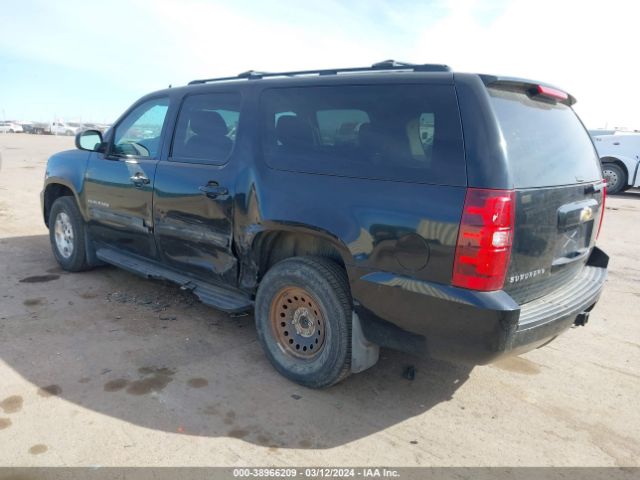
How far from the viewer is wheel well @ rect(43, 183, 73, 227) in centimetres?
544

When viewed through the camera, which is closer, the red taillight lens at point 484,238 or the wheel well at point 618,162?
the red taillight lens at point 484,238

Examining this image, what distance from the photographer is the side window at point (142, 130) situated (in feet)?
14.0

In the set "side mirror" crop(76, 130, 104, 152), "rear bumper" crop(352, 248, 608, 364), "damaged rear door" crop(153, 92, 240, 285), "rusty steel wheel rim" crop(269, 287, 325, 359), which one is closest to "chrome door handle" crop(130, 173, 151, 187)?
"damaged rear door" crop(153, 92, 240, 285)

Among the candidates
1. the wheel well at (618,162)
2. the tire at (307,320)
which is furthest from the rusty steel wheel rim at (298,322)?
the wheel well at (618,162)

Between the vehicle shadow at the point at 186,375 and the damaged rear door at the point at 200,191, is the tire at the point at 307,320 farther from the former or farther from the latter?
the damaged rear door at the point at 200,191

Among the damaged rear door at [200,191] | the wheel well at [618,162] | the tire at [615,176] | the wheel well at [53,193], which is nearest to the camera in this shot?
the damaged rear door at [200,191]

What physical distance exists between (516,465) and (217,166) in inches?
105

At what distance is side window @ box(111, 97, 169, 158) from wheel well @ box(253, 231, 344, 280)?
144 cm

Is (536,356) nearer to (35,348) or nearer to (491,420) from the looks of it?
(491,420)

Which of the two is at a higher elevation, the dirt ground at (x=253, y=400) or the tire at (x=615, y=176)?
the tire at (x=615, y=176)

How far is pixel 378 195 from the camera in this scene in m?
2.70

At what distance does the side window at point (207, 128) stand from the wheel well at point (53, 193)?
2080mm

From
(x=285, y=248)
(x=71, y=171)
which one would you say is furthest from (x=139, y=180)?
(x=285, y=248)

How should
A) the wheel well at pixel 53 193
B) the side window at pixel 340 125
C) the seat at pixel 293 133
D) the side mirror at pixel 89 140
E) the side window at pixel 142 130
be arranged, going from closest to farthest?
the side window at pixel 340 125 < the seat at pixel 293 133 < the side window at pixel 142 130 < the side mirror at pixel 89 140 < the wheel well at pixel 53 193
